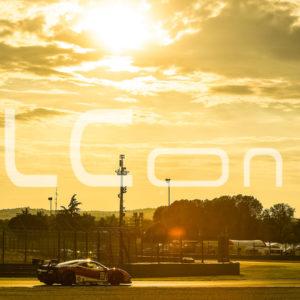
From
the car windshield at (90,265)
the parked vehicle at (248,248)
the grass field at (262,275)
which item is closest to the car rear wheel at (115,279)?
the car windshield at (90,265)

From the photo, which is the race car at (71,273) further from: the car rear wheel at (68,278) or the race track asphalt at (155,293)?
the race track asphalt at (155,293)

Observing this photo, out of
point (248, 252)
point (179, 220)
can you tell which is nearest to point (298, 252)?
point (248, 252)

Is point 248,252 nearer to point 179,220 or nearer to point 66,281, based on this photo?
point 66,281

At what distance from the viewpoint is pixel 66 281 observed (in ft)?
99.3

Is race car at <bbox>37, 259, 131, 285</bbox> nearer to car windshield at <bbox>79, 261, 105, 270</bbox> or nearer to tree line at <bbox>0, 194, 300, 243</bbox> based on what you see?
car windshield at <bbox>79, 261, 105, 270</bbox>

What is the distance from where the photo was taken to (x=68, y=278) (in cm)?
3027

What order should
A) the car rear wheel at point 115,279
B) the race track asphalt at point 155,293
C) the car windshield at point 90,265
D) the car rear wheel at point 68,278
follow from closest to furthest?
the race track asphalt at point 155,293
the car rear wheel at point 68,278
the car windshield at point 90,265
the car rear wheel at point 115,279

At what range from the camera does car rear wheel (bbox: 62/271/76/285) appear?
30.2 meters

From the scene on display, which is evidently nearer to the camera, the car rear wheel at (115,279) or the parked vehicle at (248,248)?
the car rear wheel at (115,279)

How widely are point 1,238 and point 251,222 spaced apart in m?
124

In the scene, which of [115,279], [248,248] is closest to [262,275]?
[115,279]

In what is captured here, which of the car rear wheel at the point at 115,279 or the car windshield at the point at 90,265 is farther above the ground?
the car windshield at the point at 90,265

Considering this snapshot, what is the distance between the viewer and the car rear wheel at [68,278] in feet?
99.2

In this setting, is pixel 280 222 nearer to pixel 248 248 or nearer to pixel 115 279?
pixel 248 248
